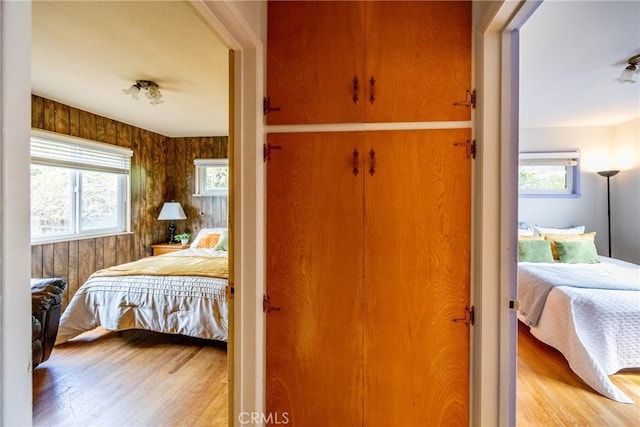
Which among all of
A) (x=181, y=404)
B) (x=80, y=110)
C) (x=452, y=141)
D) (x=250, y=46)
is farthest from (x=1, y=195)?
(x=80, y=110)

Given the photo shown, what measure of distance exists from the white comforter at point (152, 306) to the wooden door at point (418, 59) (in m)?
2.18

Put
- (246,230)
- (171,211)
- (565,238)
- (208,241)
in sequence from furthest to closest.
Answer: (171,211), (208,241), (565,238), (246,230)

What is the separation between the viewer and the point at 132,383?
227 centimetres

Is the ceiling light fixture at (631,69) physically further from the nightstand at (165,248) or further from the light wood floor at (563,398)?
the nightstand at (165,248)

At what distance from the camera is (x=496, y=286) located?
4.33 feet

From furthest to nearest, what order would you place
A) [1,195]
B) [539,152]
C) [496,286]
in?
[539,152] < [496,286] < [1,195]

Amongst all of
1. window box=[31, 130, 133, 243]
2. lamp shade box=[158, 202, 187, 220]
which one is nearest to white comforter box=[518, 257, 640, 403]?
lamp shade box=[158, 202, 187, 220]

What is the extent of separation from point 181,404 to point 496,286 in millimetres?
2124

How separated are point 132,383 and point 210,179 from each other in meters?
3.32

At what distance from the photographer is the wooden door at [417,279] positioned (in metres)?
1.38

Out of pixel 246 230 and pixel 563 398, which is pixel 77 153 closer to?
pixel 246 230

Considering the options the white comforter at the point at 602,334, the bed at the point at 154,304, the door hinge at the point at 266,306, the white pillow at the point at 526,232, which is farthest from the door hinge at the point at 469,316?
the white pillow at the point at 526,232

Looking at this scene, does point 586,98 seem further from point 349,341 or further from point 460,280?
point 349,341

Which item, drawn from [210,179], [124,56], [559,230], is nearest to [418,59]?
[124,56]
